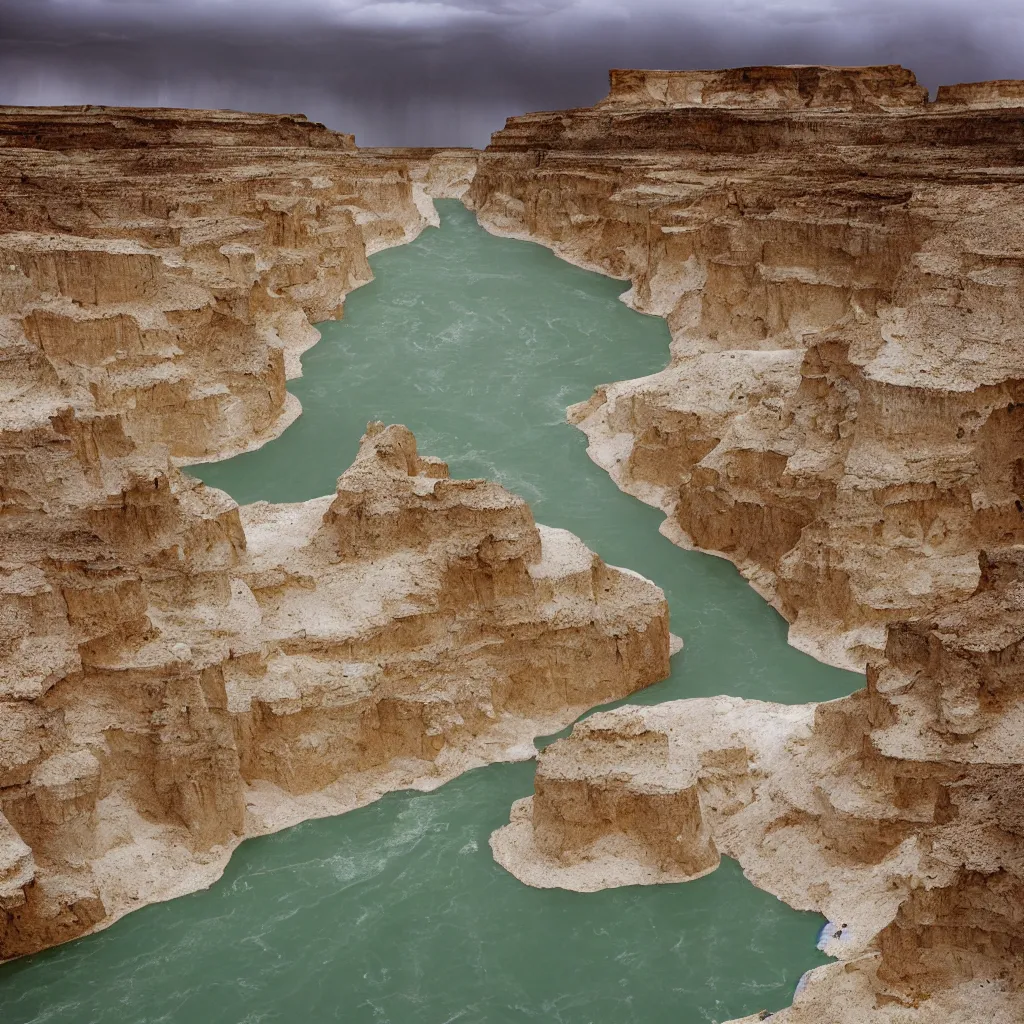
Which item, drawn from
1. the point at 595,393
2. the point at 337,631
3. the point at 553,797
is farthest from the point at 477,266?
the point at 553,797

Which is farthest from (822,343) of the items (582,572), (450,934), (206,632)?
(450,934)

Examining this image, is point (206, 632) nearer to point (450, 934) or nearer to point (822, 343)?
point (450, 934)

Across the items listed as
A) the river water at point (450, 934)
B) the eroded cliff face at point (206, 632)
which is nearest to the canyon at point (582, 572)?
the eroded cliff face at point (206, 632)

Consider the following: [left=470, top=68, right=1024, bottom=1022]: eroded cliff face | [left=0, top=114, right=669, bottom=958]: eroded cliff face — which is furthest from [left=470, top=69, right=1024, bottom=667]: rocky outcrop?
[left=0, top=114, right=669, bottom=958]: eroded cliff face

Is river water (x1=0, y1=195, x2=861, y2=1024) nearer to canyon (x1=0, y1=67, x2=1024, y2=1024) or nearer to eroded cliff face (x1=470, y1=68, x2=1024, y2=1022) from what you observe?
canyon (x1=0, y1=67, x2=1024, y2=1024)

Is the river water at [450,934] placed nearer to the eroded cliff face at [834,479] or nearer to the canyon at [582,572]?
the canyon at [582,572]

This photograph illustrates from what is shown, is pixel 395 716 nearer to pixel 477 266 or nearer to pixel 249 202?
pixel 249 202
